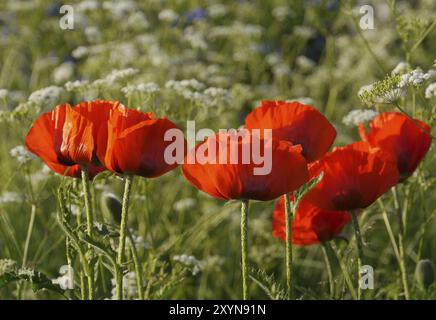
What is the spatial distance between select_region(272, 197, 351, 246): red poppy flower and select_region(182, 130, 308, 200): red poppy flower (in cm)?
31

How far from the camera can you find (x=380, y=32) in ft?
12.6

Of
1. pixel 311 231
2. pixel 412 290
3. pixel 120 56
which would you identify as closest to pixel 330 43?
pixel 120 56

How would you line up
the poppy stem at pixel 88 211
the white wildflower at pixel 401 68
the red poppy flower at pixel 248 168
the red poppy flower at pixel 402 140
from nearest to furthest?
the red poppy flower at pixel 248 168 → the poppy stem at pixel 88 211 → the red poppy flower at pixel 402 140 → the white wildflower at pixel 401 68

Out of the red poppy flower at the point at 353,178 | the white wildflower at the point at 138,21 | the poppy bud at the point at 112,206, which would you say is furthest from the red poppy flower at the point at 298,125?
the white wildflower at the point at 138,21

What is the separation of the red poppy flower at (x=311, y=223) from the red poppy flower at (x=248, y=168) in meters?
0.31

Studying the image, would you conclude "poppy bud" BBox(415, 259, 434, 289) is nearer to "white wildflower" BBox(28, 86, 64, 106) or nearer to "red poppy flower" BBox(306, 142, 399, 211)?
"red poppy flower" BBox(306, 142, 399, 211)

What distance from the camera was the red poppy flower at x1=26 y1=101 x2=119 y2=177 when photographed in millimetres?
1429

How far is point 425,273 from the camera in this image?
1778mm

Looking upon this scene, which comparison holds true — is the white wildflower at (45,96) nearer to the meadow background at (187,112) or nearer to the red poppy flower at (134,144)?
the meadow background at (187,112)

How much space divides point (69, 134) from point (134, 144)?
115 millimetres

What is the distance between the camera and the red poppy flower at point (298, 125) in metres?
1.48

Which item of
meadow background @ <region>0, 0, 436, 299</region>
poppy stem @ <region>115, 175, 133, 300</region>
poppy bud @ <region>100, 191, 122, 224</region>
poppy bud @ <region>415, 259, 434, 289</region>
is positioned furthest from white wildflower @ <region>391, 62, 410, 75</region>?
poppy stem @ <region>115, 175, 133, 300</region>

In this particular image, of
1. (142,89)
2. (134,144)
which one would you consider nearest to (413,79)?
(134,144)
